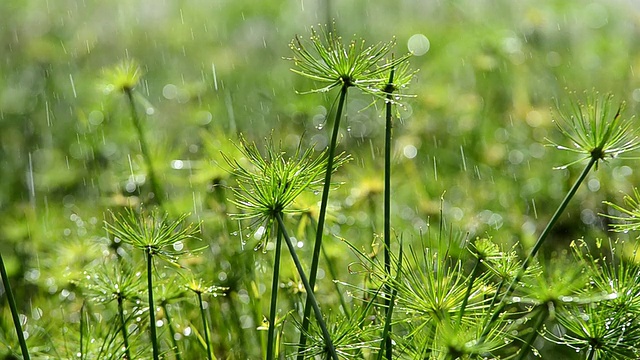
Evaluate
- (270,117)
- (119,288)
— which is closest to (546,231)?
(119,288)

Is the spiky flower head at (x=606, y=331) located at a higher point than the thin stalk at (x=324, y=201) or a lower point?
lower

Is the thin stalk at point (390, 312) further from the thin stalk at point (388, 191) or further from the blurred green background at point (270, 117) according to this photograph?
the blurred green background at point (270, 117)

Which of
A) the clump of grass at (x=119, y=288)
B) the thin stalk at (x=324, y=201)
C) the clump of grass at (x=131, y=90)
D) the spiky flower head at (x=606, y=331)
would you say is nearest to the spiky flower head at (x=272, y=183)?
the thin stalk at (x=324, y=201)

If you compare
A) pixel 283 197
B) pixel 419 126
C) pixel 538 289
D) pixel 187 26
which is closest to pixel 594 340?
pixel 538 289

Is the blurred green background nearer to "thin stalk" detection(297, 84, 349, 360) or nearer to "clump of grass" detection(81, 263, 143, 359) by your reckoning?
"clump of grass" detection(81, 263, 143, 359)

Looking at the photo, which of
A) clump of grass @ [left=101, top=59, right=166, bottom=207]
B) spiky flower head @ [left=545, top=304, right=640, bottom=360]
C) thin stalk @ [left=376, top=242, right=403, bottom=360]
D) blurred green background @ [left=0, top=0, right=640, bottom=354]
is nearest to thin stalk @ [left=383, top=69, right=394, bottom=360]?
thin stalk @ [left=376, top=242, right=403, bottom=360]

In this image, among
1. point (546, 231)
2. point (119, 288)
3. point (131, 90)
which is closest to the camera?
point (546, 231)

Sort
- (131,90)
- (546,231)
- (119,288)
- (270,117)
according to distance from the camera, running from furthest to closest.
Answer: (270,117) < (131,90) < (119,288) < (546,231)

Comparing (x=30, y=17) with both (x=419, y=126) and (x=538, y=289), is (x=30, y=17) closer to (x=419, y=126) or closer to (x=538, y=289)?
(x=419, y=126)

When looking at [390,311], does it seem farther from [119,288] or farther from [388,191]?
[119,288]
